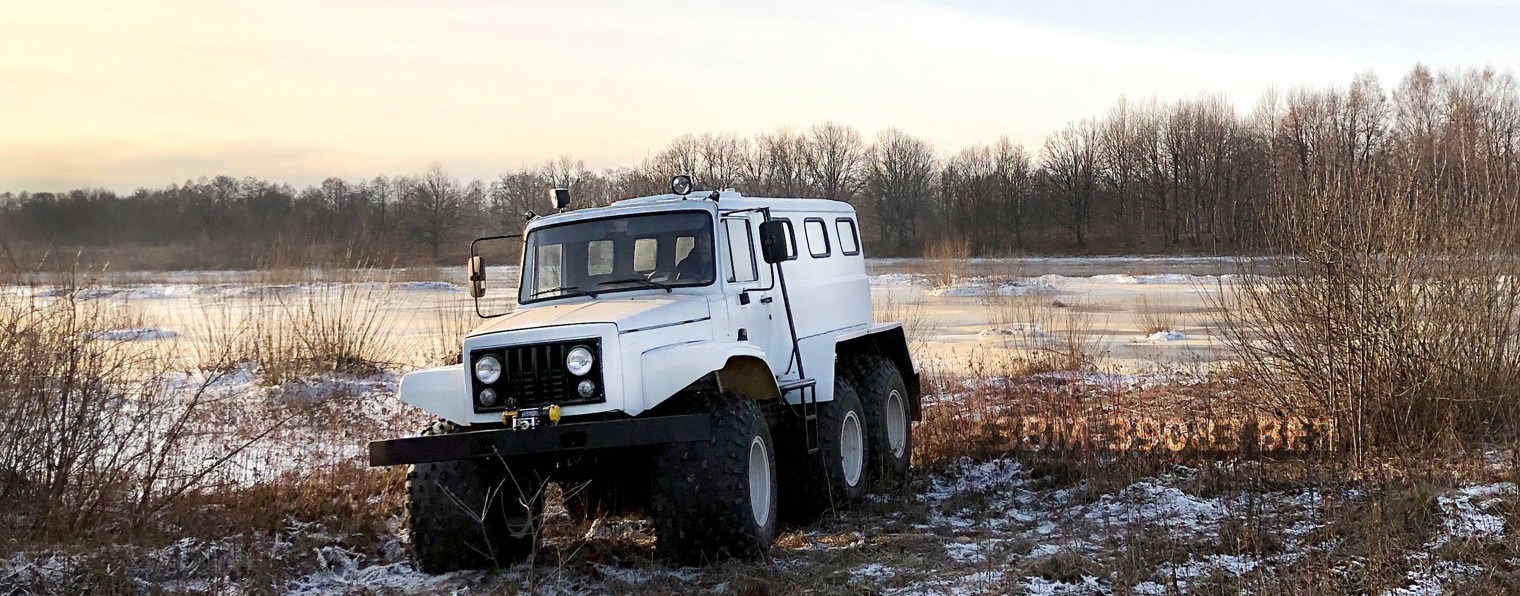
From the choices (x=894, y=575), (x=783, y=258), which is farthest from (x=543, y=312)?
(x=894, y=575)

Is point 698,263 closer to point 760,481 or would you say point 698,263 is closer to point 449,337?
point 760,481

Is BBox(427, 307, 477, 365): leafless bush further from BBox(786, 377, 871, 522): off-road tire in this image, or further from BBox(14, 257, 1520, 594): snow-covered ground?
BBox(786, 377, 871, 522): off-road tire

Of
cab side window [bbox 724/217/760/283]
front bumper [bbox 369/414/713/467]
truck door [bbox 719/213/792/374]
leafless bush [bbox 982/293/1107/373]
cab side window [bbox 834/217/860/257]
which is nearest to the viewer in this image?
front bumper [bbox 369/414/713/467]

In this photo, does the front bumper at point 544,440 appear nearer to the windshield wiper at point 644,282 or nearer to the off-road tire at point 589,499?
the off-road tire at point 589,499

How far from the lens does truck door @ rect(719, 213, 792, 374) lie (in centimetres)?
748

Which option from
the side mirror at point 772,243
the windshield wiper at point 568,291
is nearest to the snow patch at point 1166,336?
the side mirror at point 772,243

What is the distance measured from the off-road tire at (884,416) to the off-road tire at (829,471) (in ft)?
1.61

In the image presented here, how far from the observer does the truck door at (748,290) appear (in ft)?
24.5

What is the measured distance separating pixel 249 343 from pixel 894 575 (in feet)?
39.9

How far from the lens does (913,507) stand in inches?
333

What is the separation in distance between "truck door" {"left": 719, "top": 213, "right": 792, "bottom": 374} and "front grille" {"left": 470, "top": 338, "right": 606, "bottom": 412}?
1.38m

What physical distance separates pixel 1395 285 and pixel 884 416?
14.5 ft

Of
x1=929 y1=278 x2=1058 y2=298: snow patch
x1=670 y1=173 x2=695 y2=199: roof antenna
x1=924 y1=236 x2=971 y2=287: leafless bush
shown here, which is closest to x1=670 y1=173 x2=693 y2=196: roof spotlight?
x1=670 y1=173 x2=695 y2=199: roof antenna

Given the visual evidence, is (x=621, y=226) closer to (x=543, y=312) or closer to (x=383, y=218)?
(x=543, y=312)
